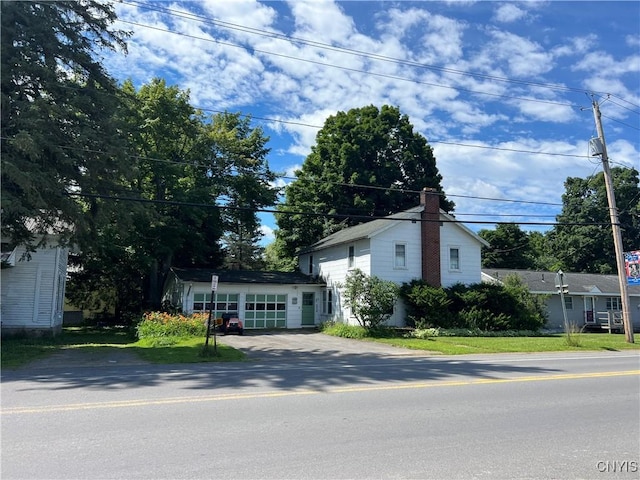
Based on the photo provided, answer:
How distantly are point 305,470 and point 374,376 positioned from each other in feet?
21.1

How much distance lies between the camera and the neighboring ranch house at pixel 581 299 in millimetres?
35125

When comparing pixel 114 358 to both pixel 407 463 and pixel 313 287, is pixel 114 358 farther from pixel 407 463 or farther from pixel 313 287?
pixel 313 287

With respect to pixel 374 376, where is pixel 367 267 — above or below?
above

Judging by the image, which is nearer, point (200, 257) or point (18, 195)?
point (18, 195)

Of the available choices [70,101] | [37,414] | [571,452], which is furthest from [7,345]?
[571,452]

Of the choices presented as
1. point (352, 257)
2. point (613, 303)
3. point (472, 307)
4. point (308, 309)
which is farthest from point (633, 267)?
point (308, 309)

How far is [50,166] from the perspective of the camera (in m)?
16.5

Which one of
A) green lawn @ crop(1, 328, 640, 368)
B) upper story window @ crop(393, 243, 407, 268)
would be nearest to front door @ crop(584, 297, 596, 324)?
green lawn @ crop(1, 328, 640, 368)

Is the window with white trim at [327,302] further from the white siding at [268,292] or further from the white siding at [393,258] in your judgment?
the white siding at [393,258]

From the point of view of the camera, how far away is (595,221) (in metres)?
54.1

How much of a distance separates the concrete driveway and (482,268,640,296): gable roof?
1749cm

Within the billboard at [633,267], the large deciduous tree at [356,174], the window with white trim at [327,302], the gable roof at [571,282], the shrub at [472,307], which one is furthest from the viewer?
the large deciduous tree at [356,174]

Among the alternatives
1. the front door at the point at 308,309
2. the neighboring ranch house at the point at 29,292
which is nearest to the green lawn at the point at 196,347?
the neighboring ranch house at the point at 29,292

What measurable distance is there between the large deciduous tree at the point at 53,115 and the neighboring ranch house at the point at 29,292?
423 cm
